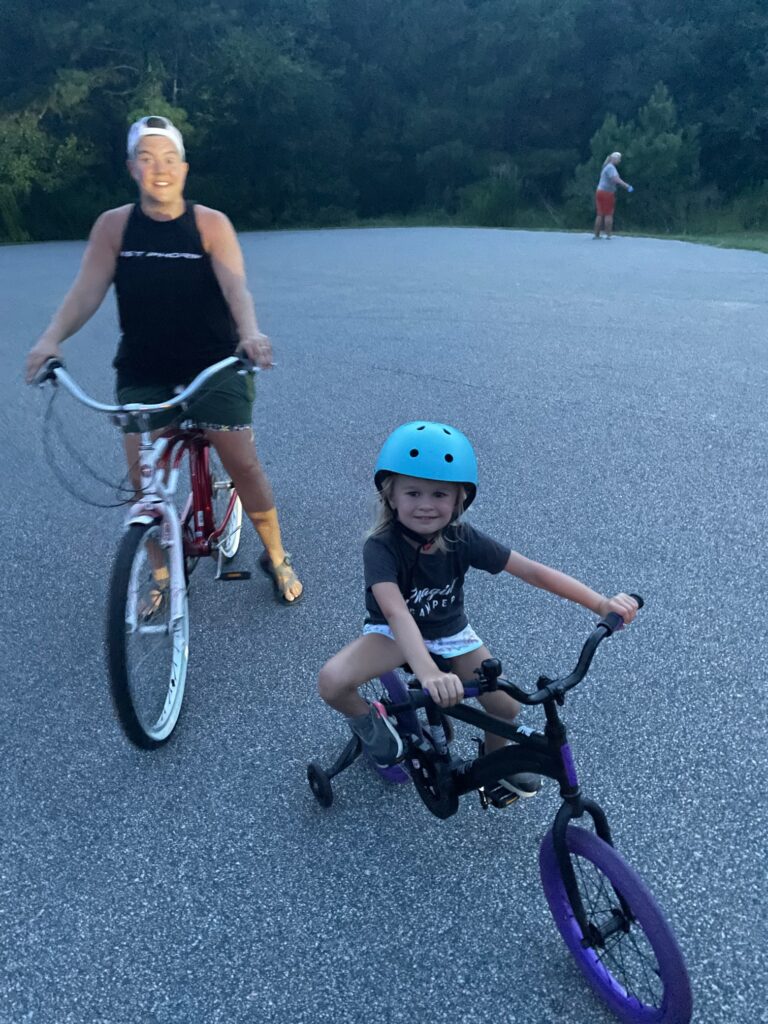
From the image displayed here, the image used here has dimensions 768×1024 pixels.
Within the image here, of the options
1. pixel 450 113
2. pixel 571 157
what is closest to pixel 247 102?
pixel 450 113

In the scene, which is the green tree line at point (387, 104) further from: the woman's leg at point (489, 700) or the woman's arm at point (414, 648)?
the woman's arm at point (414, 648)

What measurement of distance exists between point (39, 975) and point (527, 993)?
1251mm

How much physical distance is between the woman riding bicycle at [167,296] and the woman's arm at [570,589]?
1309 mm

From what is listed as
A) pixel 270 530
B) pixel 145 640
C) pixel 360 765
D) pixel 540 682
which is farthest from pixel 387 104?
pixel 540 682

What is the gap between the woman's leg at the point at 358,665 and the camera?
2.49 meters

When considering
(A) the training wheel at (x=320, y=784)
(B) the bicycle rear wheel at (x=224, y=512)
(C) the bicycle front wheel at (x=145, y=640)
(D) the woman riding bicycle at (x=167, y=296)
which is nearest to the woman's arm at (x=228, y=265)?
(D) the woman riding bicycle at (x=167, y=296)

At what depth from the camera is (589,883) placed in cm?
209

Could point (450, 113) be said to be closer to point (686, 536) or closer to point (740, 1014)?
point (686, 536)

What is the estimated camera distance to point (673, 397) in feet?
22.5

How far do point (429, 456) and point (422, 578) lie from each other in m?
0.38

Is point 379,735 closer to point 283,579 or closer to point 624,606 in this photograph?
point 624,606

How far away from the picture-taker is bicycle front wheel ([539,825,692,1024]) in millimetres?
1868

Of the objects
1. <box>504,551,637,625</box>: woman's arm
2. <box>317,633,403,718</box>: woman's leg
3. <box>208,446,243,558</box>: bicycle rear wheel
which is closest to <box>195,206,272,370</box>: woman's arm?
<box>208,446,243,558</box>: bicycle rear wheel

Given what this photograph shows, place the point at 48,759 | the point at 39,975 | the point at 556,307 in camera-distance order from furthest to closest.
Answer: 1. the point at 556,307
2. the point at 48,759
3. the point at 39,975
